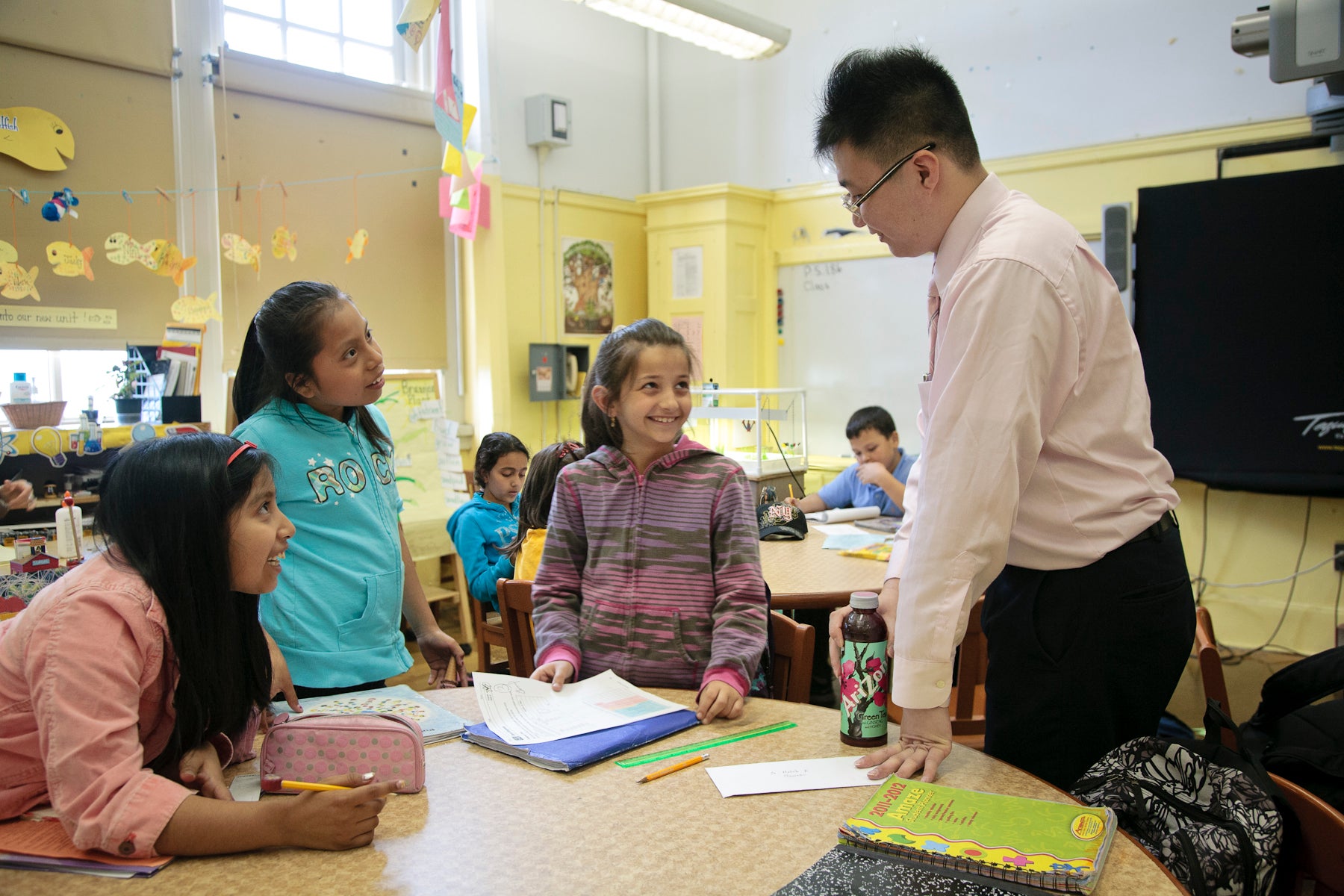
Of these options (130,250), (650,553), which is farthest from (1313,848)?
(130,250)

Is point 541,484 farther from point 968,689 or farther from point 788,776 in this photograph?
point 788,776

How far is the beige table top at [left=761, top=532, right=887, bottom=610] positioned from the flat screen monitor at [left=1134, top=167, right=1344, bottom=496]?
6.07 feet

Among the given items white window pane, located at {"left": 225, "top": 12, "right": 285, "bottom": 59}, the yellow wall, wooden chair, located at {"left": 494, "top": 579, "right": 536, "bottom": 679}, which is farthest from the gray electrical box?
wooden chair, located at {"left": 494, "top": 579, "right": 536, "bottom": 679}

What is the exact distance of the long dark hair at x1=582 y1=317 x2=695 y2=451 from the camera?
5.41 feet

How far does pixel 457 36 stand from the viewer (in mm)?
4711

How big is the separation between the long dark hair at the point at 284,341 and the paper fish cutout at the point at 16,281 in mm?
2330

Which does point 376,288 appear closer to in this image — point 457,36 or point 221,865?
point 457,36

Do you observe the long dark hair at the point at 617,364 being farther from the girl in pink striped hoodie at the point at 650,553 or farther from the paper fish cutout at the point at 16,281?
the paper fish cutout at the point at 16,281

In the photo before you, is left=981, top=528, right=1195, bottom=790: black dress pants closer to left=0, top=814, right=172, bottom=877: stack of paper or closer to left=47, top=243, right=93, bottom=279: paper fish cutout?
left=0, top=814, right=172, bottom=877: stack of paper

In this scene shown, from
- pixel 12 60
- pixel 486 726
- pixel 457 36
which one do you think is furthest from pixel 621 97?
pixel 486 726

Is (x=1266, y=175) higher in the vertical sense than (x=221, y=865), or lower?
higher

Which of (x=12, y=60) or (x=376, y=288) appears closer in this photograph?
(x=12, y=60)

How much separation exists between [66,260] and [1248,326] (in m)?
4.67

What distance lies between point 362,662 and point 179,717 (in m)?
0.62
